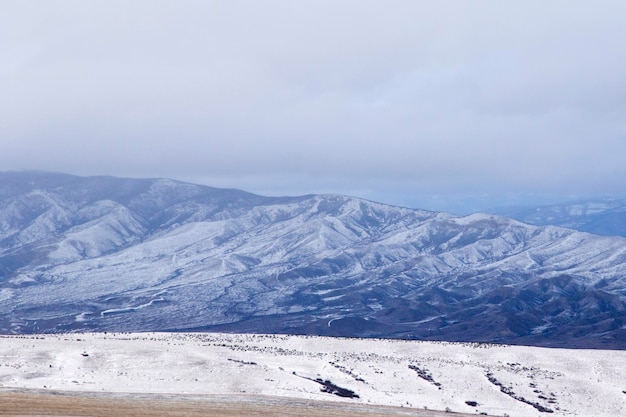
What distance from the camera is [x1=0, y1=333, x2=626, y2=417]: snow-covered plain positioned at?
57.5 m

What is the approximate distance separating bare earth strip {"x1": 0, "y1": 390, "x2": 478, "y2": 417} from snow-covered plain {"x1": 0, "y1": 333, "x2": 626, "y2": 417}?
297 centimetres

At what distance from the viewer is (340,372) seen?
6719 cm

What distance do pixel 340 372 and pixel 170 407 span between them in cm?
2227

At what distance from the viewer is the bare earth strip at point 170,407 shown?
145 feet

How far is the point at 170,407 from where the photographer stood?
47562 millimetres

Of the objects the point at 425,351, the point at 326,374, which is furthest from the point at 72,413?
the point at 425,351

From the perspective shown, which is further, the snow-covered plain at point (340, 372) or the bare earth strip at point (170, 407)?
the snow-covered plain at point (340, 372)

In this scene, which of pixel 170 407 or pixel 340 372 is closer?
pixel 170 407

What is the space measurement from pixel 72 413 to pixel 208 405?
8.55m

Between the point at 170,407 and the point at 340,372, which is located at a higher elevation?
the point at 170,407

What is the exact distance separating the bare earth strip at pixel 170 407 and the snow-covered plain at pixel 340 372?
2968mm

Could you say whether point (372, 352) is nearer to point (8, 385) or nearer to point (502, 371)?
point (502, 371)

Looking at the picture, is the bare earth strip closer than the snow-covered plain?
Yes

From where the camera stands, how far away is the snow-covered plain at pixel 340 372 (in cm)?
5747
